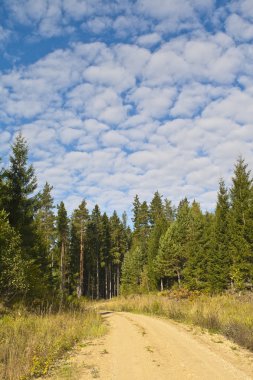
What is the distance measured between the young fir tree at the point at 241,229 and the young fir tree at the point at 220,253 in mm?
1677

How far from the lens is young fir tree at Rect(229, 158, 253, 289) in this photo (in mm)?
32906

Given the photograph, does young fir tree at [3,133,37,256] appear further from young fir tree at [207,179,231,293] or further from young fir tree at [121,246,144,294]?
young fir tree at [121,246,144,294]

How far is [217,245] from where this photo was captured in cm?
3888

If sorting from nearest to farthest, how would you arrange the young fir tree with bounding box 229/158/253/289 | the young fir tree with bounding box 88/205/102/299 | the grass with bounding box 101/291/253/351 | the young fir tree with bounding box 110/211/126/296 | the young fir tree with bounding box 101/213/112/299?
1. the grass with bounding box 101/291/253/351
2. the young fir tree with bounding box 229/158/253/289
3. the young fir tree with bounding box 88/205/102/299
4. the young fir tree with bounding box 101/213/112/299
5. the young fir tree with bounding box 110/211/126/296

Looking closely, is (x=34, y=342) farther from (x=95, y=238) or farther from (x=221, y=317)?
(x=95, y=238)

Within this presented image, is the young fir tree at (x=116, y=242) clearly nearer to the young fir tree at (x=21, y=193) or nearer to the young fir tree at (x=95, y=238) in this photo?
the young fir tree at (x=95, y=238)

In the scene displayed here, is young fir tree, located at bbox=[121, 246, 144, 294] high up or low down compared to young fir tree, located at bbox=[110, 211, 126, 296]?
down

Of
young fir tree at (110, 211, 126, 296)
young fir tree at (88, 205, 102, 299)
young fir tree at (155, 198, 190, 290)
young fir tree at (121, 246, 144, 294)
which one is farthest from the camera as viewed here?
young fir tree at (110, 211, 126, 296)

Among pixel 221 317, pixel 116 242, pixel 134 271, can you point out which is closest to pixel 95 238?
pixel 116 242

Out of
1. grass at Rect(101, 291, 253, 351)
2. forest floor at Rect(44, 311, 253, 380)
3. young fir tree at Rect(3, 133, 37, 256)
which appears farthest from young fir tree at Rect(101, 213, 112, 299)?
forest floor at Rect(44, 311, 253, 380)

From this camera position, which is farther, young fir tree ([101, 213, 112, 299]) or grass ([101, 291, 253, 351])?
young fir tree ([101, 213, 112, 299])

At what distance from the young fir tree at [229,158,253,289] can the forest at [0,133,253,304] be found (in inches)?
3.7

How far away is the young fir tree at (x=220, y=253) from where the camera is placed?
123 feet

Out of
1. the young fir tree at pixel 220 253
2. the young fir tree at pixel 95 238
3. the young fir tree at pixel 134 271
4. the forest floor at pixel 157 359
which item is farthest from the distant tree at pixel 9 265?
the young fir tree at pixel 95 238
